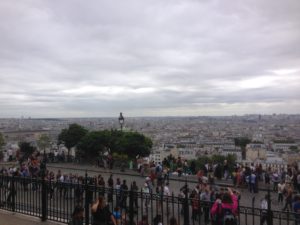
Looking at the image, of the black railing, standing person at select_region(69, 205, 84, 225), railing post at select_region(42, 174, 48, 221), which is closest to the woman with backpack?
the black railing

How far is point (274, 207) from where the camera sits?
1499 cm

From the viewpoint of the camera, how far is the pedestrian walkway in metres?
10.5

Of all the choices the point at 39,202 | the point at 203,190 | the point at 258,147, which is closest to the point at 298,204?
the point at 203,190

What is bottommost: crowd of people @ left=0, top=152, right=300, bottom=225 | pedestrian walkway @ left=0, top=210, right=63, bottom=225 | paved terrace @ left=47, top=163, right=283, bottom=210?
paved terrace @ left=47, top=163, right=283, bottom=210

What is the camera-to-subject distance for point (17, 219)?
1095 centimetres

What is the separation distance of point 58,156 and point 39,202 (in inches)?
809

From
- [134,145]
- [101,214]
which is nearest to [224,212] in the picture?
[101,214]

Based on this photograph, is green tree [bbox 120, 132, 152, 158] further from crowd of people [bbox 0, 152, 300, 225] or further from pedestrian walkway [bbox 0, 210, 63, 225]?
pedestrian walkway [bbox 0, 210, 63, 225]

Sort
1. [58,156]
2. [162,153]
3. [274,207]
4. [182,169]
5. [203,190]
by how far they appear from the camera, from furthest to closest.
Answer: [162,153] → [58,156] → [182,169] → [274,207] → [203,190]

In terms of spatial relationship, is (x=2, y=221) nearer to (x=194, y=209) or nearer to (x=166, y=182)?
(x=194, y=209)

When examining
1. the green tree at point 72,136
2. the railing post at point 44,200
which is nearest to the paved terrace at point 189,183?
the railing post at point 44,200

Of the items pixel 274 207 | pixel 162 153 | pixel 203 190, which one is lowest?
pixel 162 153

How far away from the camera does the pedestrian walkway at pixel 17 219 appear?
10.5 m

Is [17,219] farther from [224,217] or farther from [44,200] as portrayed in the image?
[224,217]
